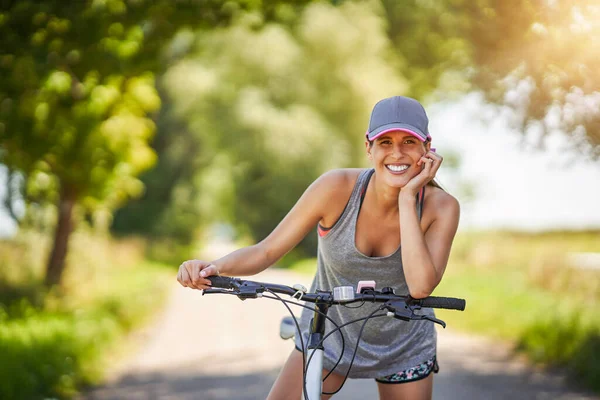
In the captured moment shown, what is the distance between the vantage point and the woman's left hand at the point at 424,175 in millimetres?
2891

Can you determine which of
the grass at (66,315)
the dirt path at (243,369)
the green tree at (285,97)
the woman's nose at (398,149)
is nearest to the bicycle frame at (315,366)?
the woman's nose at (398,149)

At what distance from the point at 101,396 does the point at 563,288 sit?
7797mm

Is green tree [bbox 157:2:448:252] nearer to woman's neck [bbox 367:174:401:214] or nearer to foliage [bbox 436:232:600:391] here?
foliage [bbox 436:232:600:391]

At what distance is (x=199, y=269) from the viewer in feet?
9.07

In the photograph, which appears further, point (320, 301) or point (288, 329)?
point (288, 329)

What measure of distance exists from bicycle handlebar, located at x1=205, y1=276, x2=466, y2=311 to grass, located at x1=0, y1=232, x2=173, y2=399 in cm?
422

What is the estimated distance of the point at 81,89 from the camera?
36.7 ft

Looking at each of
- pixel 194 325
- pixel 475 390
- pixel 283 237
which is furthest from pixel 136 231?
pixel 283 237

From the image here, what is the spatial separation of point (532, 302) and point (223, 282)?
9790mm

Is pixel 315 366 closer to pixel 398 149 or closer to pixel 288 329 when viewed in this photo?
pixel 288 329

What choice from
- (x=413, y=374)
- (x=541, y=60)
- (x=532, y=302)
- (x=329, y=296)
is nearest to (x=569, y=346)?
(x=532, y=302)

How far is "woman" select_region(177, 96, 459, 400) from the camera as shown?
2.90 meters

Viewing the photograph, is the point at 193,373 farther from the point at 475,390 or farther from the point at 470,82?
the point at 470,82

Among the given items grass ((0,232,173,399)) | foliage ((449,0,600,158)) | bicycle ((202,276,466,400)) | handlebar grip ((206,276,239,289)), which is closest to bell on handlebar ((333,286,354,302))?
bicycle ((202,276,466,400))
